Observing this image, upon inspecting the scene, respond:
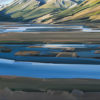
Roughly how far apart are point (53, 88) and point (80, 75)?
2119 mm

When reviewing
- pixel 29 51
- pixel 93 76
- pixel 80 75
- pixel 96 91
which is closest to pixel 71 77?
pixel 80 75

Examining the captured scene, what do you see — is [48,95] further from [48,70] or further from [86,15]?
[86,15]

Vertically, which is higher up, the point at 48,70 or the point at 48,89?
the point at 48,89

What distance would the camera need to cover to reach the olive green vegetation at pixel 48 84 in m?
7.93

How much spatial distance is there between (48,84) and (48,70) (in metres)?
1.91

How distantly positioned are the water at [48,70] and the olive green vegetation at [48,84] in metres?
0.63

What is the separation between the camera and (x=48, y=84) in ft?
27.5

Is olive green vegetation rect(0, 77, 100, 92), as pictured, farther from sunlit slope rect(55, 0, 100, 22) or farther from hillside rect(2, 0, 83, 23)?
hillside rect(2, 0, 83, 23)

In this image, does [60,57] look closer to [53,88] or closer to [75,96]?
[53,88]

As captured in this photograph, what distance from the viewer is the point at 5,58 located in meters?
12.9

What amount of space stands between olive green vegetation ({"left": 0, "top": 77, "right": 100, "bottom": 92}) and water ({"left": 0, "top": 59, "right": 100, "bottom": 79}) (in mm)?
627

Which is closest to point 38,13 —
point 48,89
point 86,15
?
point 86,15

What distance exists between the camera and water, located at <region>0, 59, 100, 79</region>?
Result: 9.46 meters

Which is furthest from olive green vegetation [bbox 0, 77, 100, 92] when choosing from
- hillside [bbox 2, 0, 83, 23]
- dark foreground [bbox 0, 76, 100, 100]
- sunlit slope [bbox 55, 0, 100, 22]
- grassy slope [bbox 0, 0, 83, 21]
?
grassy slope [bbox 0, 0, 83, 21]
